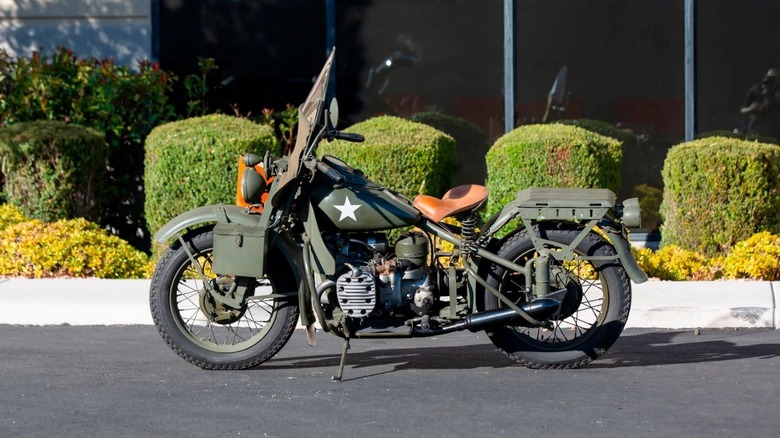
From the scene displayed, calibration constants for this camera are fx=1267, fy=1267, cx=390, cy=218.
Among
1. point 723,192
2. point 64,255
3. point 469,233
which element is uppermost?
point 723,192

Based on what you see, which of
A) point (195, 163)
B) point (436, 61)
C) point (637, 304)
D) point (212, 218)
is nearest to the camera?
point (212, 218)

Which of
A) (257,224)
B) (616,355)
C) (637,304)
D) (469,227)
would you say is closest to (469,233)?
(469,227)

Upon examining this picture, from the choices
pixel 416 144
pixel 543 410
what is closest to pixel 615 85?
pixel 416 144

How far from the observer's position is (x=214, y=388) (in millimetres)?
6672

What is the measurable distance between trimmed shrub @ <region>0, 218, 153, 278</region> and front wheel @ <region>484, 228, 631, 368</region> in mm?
4182

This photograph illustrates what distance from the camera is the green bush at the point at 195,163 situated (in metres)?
10.8

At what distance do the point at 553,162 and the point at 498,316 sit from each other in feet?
13.4

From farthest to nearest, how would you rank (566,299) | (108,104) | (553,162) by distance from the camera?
1. (108,104)
2. (553,162)
3. (566,299)

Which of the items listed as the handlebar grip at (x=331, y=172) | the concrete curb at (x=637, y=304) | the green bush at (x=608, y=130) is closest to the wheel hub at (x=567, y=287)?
the handlebar grip at (x=331, y=172)

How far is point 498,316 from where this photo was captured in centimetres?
685

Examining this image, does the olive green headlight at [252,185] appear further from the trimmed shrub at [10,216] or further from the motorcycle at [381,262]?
the trimmed shrub at [10,216]

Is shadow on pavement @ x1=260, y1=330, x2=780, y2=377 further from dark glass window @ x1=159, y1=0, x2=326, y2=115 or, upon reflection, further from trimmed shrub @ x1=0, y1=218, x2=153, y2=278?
dark glass window @ x1=159, y1=0, x2=326, y2=115

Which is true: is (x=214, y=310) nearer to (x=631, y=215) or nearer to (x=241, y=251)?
(x=241, y=251)

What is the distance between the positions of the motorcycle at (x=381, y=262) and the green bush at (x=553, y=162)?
370cm
